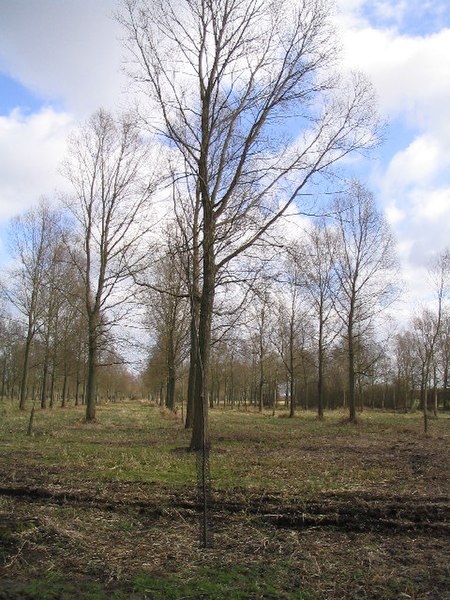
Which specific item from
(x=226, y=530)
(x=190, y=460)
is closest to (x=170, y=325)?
(x=190, y=460)

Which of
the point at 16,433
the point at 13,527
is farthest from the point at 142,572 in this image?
the point at 16,433

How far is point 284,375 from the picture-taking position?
46.8 meters

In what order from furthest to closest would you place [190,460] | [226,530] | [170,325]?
[170,325] < [190,460] < [226,530]

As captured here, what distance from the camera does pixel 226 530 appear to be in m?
5.75

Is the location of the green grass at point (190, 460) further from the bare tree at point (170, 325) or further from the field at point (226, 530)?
the bare tree at point (170, 325)

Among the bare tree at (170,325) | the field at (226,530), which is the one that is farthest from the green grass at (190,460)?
the bare tree at (170,325)

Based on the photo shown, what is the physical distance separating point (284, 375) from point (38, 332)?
76.8 ft

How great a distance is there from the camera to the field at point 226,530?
4227 millimetres

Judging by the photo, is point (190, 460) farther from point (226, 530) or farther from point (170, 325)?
point (170, 325)

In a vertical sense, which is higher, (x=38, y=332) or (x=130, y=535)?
(x=38, y=332)

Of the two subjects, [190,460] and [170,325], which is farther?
[170,325]

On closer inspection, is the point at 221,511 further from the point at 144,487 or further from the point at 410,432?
the point at 410,432

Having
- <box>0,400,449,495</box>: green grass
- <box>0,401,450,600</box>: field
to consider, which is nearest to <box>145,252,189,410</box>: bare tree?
<box>0,400,449,495</box>: green grass

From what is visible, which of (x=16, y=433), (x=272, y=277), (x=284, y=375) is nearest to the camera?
(x=272, y=277)
